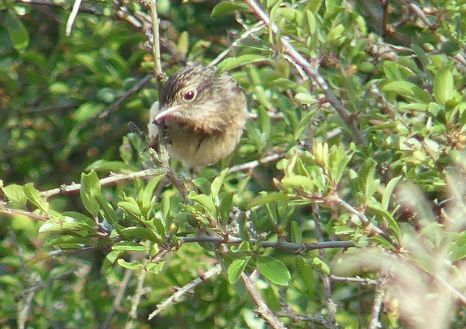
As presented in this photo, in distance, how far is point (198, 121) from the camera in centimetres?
460

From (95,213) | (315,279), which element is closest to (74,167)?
(315,279)

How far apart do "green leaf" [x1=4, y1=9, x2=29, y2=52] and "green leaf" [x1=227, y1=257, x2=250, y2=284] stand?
2.61 meters

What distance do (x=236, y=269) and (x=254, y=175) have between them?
5.53 ft

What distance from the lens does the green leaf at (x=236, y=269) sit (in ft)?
8.52

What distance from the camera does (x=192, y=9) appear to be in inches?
203

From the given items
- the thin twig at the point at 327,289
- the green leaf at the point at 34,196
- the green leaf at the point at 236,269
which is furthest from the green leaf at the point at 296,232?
the green leaf at the point at 34,196

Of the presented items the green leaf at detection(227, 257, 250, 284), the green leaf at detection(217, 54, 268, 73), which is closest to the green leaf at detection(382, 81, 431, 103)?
the green leaf at detection(217, 54, 268, 73)

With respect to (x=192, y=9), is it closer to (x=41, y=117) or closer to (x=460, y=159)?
(x=41, y=117)

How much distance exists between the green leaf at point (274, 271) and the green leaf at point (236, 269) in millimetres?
77

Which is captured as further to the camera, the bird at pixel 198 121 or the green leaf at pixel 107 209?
the bird at pixel 198 121

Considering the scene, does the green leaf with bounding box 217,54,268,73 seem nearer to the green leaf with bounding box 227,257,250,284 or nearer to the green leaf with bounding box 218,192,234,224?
the green leaf with bounding box 218,192,234,224

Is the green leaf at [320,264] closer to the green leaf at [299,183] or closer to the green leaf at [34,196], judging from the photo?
the green leaf at [299,183]

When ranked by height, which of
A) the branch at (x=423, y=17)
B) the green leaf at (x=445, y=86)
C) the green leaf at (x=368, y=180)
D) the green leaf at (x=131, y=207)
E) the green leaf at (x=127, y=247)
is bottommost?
the green leaf at (x=127, y=247)

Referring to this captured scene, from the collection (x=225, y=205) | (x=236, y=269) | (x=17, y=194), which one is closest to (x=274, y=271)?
(x=236, y=269)
